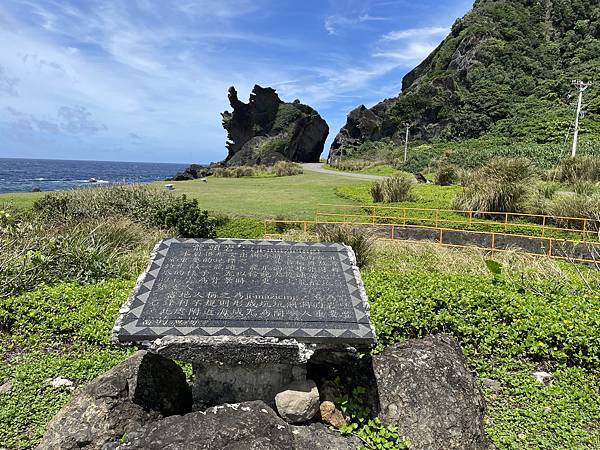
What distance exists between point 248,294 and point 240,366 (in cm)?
68

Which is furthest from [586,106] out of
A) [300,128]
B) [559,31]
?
[300,128]

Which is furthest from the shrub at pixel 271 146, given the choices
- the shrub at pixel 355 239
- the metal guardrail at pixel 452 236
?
the shrub at pixel 355 239

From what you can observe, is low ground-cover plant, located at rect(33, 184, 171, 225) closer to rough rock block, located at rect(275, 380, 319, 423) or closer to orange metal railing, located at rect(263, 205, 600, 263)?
orange metal railing, located at rect(263, 205, 600, 263)

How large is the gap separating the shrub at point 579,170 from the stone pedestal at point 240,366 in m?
18.9

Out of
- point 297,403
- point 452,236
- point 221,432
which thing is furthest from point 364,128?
point 221,432

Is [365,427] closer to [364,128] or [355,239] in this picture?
[355,239]

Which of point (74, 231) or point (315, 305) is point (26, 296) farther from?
point (315, 305)

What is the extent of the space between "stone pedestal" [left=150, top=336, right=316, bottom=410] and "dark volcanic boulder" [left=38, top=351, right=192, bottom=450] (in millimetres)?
388

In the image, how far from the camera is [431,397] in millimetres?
4219

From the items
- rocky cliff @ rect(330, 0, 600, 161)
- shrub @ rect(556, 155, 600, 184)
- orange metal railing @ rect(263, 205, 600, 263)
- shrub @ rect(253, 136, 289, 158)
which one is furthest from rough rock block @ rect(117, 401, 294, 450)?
shrub @ rect(253, 136, 289, 158)

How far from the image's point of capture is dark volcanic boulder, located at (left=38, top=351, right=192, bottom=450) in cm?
375

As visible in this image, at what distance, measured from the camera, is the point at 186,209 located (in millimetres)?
12703

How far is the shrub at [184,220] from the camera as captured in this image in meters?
12.3

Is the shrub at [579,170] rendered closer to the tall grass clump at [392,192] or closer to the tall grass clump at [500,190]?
the tall grass clump at [500,190]
